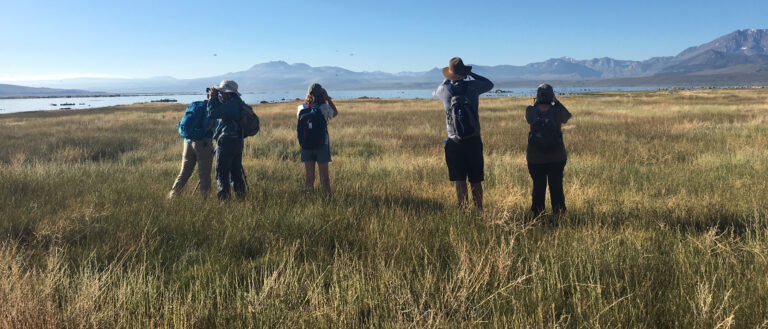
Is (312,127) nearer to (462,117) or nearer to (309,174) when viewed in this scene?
(309,174)

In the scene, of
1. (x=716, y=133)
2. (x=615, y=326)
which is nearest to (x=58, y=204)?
(x=615, y=326)

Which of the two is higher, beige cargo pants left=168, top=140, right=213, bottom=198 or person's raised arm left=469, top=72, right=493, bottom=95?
person's raised arm left=469, top=72, right=493, bottom=95

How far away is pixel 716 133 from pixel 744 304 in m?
14.1

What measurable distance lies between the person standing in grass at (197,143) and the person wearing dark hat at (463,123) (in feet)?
11.7

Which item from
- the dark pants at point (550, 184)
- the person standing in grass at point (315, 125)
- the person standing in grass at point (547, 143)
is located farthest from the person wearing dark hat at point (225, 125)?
the dark pants at point (550, 184)

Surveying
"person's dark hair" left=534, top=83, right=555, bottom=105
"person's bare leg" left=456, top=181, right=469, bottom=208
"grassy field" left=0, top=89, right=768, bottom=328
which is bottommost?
"grassy field" left=0, top=89, right=768, bottom=328

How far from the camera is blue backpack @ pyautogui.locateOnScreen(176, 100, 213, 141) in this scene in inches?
229

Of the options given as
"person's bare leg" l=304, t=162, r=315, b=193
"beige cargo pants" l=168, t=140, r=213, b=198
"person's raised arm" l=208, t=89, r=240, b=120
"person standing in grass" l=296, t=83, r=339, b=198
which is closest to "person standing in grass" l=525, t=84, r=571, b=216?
"person standing in grass" l=296, t=83, r=339, b=198

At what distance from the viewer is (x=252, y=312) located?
98.0 inches

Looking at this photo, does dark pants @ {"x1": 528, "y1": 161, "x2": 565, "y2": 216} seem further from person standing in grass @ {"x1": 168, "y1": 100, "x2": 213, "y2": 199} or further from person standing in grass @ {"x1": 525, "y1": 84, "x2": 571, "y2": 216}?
person standing in grass @ {"x1": 168, "y1": 100, "x2": 213, "y2": 199}

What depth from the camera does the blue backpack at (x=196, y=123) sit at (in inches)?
229

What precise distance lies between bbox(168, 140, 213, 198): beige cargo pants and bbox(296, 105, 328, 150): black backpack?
1.59m

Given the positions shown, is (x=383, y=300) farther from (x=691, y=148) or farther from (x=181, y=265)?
(x=691, y=148)

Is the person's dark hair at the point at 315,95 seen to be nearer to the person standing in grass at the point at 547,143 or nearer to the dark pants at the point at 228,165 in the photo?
the dark pants at the point at 228,165
